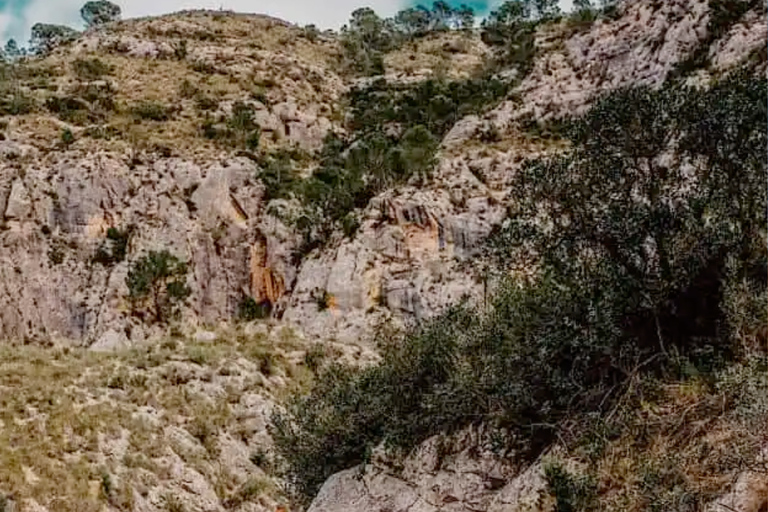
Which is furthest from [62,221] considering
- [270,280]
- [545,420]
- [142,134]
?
[545,420]

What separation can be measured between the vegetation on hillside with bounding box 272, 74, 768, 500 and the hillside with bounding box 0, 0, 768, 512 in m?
0.05

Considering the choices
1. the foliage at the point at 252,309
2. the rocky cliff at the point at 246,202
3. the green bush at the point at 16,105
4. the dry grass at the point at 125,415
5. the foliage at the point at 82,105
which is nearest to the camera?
the dry grass at the point at 125,415

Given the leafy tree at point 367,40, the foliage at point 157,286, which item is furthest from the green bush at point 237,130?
the leafy tree at point 367,40

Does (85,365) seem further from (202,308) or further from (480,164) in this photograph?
(480,164)

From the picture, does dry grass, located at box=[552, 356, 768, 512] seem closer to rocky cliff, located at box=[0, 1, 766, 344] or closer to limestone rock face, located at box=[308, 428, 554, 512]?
limestone rock face, located at box=[308, 428, 554, 512]

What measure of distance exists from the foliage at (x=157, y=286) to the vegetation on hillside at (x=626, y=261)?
37.0 m

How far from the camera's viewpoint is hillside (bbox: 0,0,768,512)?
11.9 metres

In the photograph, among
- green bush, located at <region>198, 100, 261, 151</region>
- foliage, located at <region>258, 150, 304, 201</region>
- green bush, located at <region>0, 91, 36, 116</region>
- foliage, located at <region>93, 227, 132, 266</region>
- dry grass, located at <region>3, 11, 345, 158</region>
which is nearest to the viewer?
foliage, located at <region>93, 227, 132, 266</region>

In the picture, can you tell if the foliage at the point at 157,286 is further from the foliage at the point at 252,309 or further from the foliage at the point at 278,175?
the foliage at the point at 278,175

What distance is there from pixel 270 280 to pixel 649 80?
26.5m

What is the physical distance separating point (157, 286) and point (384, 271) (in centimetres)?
1385

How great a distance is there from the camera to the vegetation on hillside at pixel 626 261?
1184 cm

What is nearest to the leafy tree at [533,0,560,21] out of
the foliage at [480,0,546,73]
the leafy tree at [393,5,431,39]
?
the foliage at [480,0,546,73]

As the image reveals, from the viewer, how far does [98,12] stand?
4200 inches
